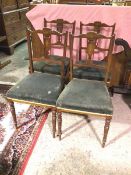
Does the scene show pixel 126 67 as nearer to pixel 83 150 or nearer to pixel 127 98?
pixel 127 98

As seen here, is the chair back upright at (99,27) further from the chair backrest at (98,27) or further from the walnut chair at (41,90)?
the walnut chair at (41,90)

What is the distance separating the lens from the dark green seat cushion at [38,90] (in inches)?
59.9

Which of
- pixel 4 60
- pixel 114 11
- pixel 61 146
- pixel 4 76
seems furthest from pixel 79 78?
pixel 4 60

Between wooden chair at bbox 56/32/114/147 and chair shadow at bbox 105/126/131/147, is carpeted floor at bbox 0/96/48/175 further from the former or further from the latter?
chair shadow at bbox 105/126/131/147

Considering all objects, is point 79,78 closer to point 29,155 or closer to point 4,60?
point 29,155

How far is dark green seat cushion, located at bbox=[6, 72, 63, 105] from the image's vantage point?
1522 millimetres

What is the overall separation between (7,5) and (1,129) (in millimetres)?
2548

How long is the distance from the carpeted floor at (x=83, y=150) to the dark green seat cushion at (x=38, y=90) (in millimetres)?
Result: 432

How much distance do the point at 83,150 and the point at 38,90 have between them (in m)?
0.65

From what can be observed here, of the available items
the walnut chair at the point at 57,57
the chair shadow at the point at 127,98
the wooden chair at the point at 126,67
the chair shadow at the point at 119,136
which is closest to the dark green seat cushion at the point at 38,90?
the walnut chair at the point at 57,57

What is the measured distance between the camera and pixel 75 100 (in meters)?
1.46

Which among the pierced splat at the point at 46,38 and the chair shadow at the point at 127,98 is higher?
the pierced splat at the point at 46,38

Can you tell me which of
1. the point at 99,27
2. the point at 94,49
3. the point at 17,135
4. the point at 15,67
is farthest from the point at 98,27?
the point at 15,67

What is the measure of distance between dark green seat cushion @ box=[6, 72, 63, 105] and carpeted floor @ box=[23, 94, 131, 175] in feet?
1.42
